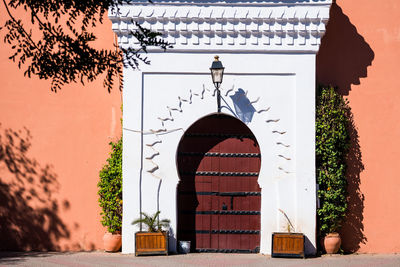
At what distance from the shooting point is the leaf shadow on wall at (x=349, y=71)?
11961 mm

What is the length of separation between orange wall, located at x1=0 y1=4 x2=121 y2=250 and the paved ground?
2.15 feet

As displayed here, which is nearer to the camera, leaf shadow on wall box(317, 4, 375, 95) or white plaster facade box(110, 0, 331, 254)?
white plaster facade box(110, 0, 331, 254)

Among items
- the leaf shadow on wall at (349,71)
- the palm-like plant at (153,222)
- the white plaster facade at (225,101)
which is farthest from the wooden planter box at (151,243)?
the leaf shadow on wall at (349,71)

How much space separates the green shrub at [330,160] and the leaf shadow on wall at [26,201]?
4600 mm

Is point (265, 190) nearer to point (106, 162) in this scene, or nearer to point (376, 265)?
point (376, 265)

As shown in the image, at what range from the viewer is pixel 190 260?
35.9ft

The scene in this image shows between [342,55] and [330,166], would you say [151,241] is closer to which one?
[330,166]

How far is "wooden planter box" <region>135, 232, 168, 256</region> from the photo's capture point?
11.2 meters

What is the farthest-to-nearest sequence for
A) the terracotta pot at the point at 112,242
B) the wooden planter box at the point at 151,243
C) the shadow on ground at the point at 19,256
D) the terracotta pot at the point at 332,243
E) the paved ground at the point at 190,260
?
1. the terracotta pot at the point at 112,242
2. the terracotta pot at the point at 332,243
3. the wooden planter box at the point at 151,243
4. the shadow on ground at the point at 19,256
5. the paved ground at the point at 190,260

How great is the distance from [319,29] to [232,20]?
1470mm

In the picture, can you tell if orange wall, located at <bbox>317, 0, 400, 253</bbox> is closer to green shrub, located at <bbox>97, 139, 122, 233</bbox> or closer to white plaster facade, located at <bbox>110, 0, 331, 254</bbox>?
white plaster facade, located at <bbox>110, 0, 331, 254</bbox>

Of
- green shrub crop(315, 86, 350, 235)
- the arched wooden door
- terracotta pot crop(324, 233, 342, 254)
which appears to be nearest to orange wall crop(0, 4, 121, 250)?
the arched wooden door

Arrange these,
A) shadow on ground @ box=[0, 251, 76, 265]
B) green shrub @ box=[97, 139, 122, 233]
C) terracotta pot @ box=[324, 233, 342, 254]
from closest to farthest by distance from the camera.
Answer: shadow on ground @ box=[0, 251, 76, 265] → terracotta pot @ box=[324, 233, 342, 254] → green shrub @ box=[97, 139, 122, 233]

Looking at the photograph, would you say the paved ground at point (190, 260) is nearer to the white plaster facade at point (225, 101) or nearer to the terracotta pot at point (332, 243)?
the terracotta pot at point (332, 243)
